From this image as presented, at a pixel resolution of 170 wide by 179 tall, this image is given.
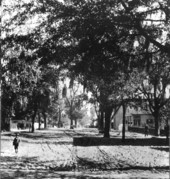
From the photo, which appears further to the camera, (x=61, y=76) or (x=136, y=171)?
(x=61, y=76)

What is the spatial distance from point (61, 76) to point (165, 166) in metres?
7.41

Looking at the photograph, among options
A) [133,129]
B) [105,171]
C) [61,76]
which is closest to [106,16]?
[61,76]

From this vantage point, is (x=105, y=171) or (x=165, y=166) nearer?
(x=105, y=171)

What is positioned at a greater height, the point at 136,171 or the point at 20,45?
the point at 20,45

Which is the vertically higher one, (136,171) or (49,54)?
(49,54)

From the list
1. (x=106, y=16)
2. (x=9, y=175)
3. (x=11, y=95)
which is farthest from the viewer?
(x=11, y=95)

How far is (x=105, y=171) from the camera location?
690 inches

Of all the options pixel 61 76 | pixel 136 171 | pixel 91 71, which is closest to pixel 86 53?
pixel 91 71

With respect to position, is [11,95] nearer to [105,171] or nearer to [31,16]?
[105,171]

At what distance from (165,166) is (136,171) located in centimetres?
256

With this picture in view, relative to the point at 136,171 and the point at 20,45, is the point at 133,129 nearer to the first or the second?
the point at 136,171

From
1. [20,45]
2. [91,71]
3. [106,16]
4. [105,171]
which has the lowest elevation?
[105,171]

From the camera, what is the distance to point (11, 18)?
554 inches

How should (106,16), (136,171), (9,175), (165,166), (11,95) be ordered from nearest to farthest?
(106,16)
(9,175)
(136,171)
(165,166)
(11,95)
